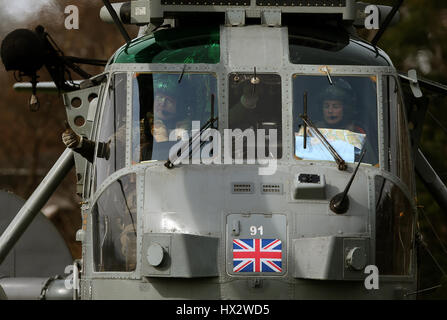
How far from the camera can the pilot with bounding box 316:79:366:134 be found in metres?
9.12

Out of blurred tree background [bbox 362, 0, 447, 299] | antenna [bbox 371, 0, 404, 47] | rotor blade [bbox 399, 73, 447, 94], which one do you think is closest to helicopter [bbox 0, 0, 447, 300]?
antenna [bbox 371, 0, 404, 47]

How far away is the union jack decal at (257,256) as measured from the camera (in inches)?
334

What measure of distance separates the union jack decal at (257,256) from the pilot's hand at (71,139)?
1656mm

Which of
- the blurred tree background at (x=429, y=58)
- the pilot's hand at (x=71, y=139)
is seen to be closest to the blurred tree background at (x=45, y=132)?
the blurred tree background at (x=429, y=58)

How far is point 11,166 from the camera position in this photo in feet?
59.9

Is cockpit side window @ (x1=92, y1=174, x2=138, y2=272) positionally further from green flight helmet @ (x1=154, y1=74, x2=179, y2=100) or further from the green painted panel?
the green painted panel

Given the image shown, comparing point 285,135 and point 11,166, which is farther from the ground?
point 11,166

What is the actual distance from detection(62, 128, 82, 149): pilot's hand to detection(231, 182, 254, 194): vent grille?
140 centimetres

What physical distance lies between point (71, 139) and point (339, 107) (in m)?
2.11

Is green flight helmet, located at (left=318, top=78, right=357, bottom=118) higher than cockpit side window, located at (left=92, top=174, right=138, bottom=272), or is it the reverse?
green flight helmet, located at (left=318, top=78, right=357, bottom=118)

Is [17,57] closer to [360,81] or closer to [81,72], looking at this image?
[81,72]

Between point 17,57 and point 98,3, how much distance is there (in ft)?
16.2

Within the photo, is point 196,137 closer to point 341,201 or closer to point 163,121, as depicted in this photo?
point 163,121
